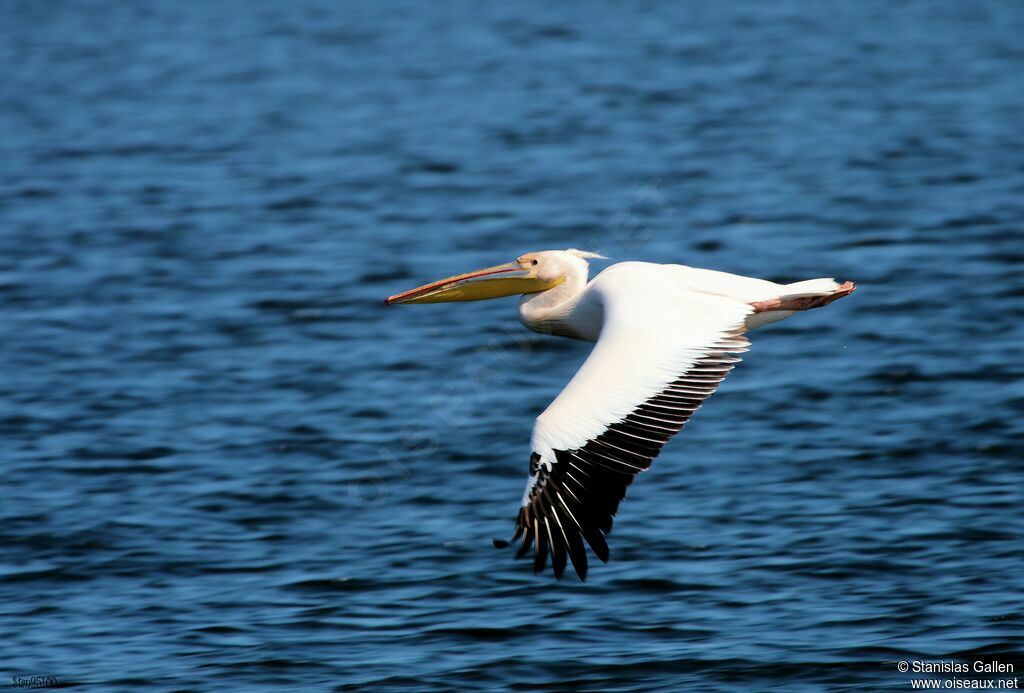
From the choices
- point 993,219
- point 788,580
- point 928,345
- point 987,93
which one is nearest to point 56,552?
point 788,580

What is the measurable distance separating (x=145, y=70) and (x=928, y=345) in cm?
1522

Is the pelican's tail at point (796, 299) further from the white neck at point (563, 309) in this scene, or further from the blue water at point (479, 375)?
the blue water at point (479, 375)

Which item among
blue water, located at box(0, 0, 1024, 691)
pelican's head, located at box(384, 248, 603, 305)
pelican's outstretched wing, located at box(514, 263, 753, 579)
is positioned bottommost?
blue water, located at box(0, 0, 1024, 691)

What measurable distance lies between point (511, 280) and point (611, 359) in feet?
3.54

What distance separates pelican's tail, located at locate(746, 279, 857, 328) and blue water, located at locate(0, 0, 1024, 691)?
5.24 feet

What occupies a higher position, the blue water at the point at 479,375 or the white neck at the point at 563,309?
the white neck at the point at 563,309

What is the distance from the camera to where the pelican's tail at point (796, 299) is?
6957 millimetres

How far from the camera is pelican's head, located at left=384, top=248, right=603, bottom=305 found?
292 inches

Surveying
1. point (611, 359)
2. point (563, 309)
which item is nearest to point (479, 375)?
point (563, 309)

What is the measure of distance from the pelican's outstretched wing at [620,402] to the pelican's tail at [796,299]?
0.11 m

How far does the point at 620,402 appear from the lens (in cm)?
636

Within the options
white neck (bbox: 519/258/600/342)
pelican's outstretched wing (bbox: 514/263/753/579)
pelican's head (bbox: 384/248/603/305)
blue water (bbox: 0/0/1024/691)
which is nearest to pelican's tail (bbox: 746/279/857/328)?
pelican's outstretched wing (bbox: 514/263/753/579)

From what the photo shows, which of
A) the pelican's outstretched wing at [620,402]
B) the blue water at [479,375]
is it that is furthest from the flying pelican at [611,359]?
the blue water at [479,375]

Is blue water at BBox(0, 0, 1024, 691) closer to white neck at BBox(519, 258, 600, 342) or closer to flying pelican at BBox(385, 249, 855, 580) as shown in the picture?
white neck at BBox(519, 258, 600, 342)
